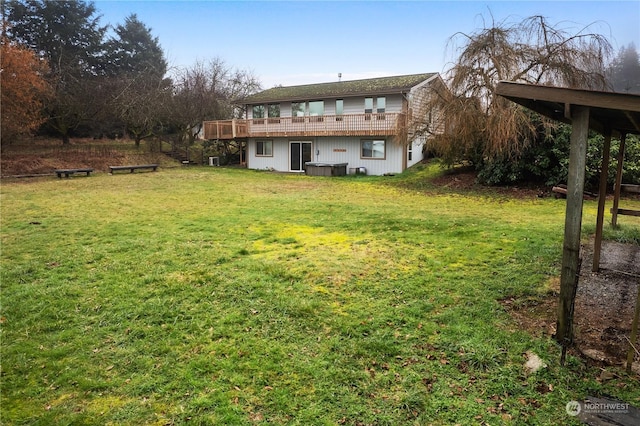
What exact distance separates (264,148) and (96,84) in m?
14.5

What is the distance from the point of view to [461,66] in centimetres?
1392

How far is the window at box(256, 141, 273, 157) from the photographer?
24936mm

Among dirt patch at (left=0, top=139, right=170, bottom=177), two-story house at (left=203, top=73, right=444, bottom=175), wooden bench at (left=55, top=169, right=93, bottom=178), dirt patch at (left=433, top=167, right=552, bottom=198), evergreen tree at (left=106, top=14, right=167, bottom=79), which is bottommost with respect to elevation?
dirt patch at (left=433, top=167, right=552, bottom=198)

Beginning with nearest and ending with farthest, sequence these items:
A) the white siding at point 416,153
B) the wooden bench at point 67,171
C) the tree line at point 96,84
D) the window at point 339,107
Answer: the wooden bench at point 67,171, the white siding at point 416,153, the window at point 339,107, the tree line at point 96,84

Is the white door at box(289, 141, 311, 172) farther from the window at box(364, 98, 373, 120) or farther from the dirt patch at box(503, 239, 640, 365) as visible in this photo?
the dirt patch at box(503, 239, 640, 365)

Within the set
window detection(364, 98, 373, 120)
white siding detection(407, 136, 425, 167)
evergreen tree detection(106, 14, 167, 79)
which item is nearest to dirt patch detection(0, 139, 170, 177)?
evergreen tree detection(106, 14, 167, 79)

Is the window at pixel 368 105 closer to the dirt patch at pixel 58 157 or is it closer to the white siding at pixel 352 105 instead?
the white siding at pixel 352 105

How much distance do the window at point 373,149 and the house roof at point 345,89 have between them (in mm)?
2594

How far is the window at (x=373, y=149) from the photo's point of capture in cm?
2070

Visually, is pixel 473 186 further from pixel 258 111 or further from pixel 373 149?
pixel 258 111

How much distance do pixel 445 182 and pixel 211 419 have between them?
15.4 m

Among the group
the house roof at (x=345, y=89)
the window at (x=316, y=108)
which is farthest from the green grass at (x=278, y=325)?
the window at (x=316, y=108)

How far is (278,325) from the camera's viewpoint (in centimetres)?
398

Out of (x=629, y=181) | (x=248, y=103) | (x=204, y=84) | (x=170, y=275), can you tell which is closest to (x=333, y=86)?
(x=248, y=103)
